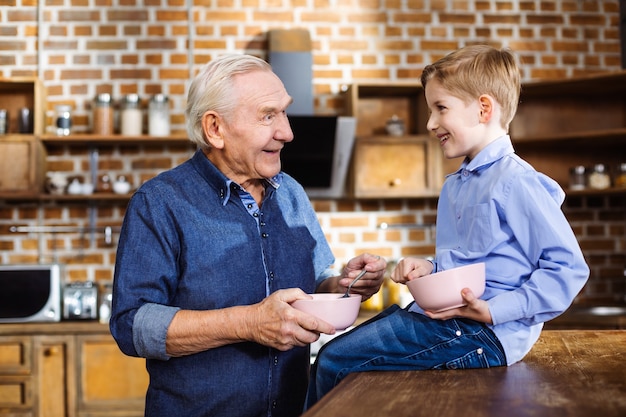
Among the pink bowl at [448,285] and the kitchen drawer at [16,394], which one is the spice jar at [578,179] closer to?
the pink bowl at [448,285]

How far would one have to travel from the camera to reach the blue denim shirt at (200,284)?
1.50 m

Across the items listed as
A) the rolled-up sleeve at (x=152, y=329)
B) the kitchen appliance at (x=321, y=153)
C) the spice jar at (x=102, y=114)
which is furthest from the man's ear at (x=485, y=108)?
the spice jar at (x=102, y=114)

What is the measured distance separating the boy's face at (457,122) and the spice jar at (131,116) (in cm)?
270

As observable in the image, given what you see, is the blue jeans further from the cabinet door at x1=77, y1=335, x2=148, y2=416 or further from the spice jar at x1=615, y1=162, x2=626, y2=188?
the spice jar at x1=615, y1=162, x2=626, y2=188

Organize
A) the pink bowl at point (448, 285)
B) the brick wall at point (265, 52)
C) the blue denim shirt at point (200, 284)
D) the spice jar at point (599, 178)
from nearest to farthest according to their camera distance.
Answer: the pink bowl at point (448, 285)
the blue denim shirt at point (200, 284)
the spice jar at point (599, 178)
the brick wall at point (265, 52)

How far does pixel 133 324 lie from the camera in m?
1.46

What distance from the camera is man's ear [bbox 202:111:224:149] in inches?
67.5

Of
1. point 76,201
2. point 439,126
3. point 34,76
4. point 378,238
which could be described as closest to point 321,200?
point 378,238

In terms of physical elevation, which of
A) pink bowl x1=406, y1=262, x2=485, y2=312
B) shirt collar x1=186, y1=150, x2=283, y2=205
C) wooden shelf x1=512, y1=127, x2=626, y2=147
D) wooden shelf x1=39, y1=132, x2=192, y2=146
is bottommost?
pink bowl x1=406, y1=262, x2=485, y2=312

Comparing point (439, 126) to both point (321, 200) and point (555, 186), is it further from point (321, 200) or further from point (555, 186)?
point (321, 200)

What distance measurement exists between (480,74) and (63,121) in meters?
3.00

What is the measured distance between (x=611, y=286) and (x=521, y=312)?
11.1ft

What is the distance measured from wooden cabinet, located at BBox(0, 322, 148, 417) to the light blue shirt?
2.54m

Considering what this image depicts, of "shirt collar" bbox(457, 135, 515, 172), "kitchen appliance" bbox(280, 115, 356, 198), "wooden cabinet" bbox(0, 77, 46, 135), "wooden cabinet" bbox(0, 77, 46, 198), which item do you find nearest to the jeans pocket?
"shirt collar" bbox(457, 135, 515, 172)
